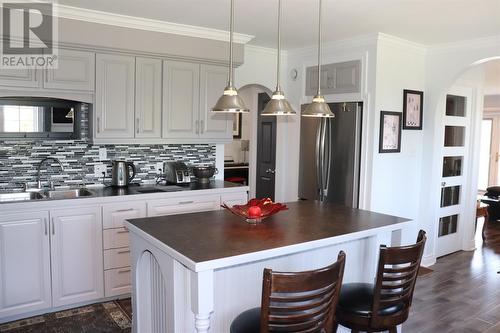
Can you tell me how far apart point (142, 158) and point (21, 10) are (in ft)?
5.64

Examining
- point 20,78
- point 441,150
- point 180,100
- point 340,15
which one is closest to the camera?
point 20,78

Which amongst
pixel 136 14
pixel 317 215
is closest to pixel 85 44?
pixel 136 14

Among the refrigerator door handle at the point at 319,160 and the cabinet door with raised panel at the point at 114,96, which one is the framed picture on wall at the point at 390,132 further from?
the cabinet door with raised panel at the point at 114,96

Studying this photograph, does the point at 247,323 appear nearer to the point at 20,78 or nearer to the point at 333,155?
the point at 20,78

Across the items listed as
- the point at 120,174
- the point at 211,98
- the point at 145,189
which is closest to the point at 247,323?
the point at 145,189

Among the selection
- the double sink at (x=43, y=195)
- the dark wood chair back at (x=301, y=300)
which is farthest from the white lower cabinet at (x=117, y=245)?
the dark wood chair back at (x=301, y=300)

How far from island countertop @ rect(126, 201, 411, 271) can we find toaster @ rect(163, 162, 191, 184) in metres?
1.46

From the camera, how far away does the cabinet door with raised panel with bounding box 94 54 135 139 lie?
3885 mm

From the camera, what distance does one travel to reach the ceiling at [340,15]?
3385 millimetres

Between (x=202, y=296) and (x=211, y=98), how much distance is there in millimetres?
2881

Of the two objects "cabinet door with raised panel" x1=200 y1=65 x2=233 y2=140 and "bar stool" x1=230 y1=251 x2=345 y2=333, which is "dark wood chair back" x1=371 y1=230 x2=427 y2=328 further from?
"cabinet door with raised panel" x1=200 y1=65 x2=233 y2=140

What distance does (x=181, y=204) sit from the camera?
162 inches

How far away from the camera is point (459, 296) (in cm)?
417

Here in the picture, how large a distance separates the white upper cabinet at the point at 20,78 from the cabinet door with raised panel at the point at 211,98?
5.14 feet
